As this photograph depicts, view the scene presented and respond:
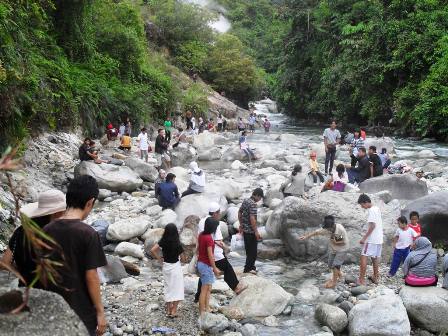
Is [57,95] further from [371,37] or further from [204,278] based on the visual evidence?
[371,37]

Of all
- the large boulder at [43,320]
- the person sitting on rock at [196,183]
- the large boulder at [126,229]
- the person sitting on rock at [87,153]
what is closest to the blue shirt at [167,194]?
the person sitting on rock at [196,183]

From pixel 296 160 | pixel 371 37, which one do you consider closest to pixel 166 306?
pixel 296 160

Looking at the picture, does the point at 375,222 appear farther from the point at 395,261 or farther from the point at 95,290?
the point at 95,290

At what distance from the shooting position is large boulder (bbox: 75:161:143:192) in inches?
484

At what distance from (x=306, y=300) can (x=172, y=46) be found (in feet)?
118

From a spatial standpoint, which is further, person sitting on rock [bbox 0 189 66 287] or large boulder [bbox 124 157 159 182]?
large boulder [bbox 124 157 159 182]

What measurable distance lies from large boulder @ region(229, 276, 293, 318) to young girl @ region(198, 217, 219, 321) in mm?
535

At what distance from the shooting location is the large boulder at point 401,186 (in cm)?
1123

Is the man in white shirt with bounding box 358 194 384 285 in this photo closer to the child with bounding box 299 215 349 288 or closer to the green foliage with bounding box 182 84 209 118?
the child with bounding box 299 215 349 288

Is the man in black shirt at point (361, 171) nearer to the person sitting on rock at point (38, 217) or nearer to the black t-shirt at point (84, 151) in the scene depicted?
the black t-shirt at point (84, 151)

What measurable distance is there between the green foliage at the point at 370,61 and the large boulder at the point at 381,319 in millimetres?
18889

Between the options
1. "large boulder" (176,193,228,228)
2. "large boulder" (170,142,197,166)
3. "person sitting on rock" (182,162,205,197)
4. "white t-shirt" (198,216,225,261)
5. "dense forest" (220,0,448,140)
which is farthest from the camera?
"dense forest" (220,0,448,140)

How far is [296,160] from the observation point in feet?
61.1

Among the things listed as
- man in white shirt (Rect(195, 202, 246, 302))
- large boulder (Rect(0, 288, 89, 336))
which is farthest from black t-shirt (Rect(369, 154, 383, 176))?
large boulder (Rect(0, 288, 89, 336))
